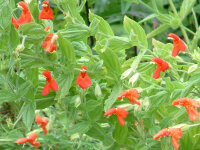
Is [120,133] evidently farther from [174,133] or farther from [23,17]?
[23,17]

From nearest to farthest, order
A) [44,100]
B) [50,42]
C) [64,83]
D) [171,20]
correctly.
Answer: [50,42], [64,83], [44,100], [171,20]

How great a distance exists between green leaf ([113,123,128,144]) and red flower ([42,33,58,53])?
34 cm

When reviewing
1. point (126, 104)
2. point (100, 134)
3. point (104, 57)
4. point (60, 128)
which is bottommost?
point (60, 128)

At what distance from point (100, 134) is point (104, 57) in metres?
0.25

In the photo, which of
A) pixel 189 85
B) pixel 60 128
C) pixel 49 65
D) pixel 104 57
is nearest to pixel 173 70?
pixel 189 85

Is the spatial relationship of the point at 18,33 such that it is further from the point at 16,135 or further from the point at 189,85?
the point at 16,135

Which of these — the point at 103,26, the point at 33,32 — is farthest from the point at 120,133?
the point at 33,32

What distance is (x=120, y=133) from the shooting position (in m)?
1.17

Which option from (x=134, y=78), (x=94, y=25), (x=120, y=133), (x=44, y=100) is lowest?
(x=120, y=133)

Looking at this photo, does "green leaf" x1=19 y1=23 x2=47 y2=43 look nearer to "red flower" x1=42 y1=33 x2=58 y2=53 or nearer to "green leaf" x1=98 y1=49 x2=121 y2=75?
"red flower" x1=42 y1=33 x2=58 y2=53

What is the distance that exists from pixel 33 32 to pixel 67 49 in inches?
3.8

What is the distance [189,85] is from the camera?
1.06m

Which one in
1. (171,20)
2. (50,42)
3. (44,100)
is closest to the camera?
(50,42)

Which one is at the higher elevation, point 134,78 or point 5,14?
point 5,14
